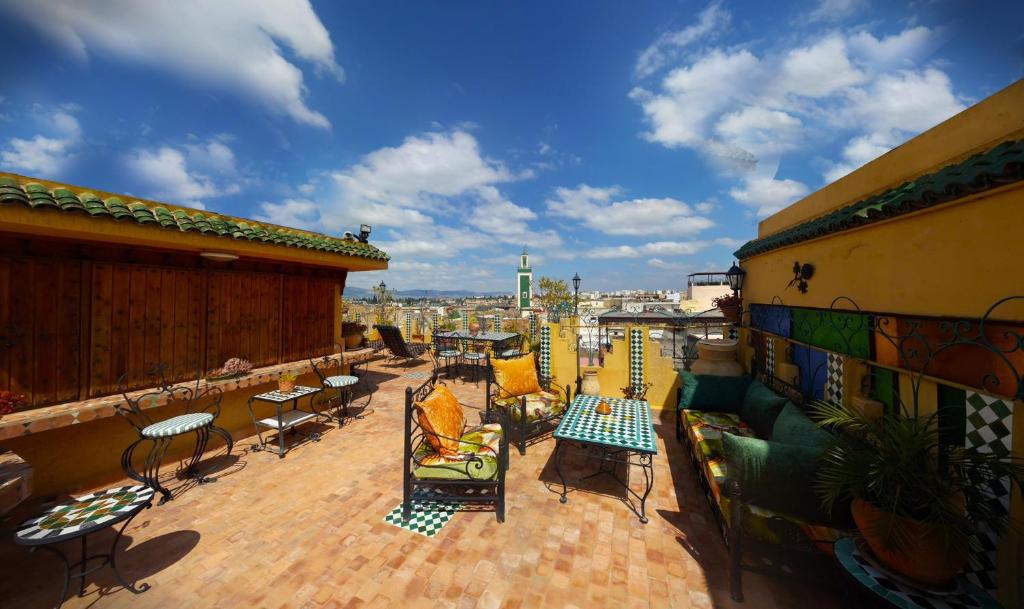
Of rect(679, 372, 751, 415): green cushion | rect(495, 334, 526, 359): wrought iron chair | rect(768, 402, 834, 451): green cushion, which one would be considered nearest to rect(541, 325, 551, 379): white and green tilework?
rect(679, 372, 751, 415): green cushion

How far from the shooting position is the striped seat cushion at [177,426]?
3.65 metres

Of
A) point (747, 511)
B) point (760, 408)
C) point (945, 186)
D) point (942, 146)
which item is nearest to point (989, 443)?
point (747, 511)

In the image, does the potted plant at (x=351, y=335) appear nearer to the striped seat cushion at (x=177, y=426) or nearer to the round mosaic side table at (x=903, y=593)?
the striped seat cushion at (x=177, y=426)

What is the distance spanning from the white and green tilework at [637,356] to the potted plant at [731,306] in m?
1.87

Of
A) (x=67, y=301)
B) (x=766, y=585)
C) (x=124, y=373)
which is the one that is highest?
(x=67, y=301)

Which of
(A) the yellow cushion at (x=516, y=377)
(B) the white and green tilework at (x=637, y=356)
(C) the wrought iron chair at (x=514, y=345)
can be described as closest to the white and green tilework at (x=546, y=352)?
(A) the yellow cushion at (x=516, y=377)

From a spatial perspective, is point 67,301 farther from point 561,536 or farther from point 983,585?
point 983,585

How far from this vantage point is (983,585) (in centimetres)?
213

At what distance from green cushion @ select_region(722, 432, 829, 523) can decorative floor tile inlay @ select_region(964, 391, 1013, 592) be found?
2.53 ft

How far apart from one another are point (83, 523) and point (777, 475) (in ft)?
16.4

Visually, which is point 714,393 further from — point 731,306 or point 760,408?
point 731,306

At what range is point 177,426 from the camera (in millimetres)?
3838

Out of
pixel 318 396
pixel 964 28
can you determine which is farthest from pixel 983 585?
pixel 318 396

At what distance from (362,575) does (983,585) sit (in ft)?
13.7
